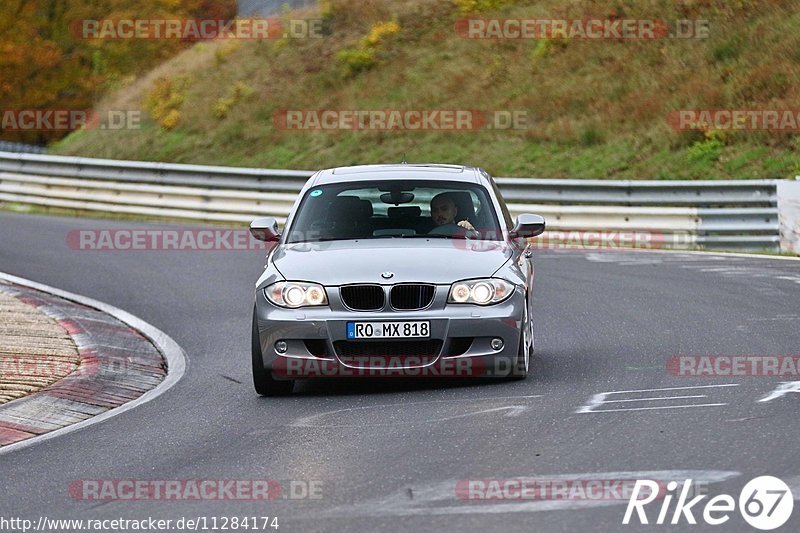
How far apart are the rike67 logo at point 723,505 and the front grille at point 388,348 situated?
123 inches

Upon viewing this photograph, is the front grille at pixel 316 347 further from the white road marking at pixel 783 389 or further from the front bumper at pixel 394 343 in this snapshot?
the white road marking at pixel 783 389

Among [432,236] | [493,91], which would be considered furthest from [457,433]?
[493,91]

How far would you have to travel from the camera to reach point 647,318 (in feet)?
43.9

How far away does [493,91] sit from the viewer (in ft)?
112

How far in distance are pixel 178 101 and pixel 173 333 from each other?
27.8 meters

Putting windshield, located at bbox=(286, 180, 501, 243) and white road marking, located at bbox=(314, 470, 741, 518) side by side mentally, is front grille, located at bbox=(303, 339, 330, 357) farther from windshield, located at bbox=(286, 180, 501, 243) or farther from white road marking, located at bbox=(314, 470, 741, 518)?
white road marking, located at bbox=(314, 470, 741, 518)

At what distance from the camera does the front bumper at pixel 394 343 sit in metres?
9.55

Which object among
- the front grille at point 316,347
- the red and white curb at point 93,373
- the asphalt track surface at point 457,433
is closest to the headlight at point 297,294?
the front grille at point 316,347

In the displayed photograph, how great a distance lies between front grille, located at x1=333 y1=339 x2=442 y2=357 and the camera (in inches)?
377

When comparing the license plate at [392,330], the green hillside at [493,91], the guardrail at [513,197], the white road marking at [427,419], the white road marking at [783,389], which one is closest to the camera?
the white road marking at [427,419]

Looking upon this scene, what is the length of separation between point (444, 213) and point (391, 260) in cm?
109

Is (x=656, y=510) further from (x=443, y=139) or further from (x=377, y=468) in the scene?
(x=443, y=139)

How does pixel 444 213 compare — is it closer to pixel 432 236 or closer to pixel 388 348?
pixel 432 236

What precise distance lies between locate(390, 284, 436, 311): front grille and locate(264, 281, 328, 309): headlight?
0.48 metres
